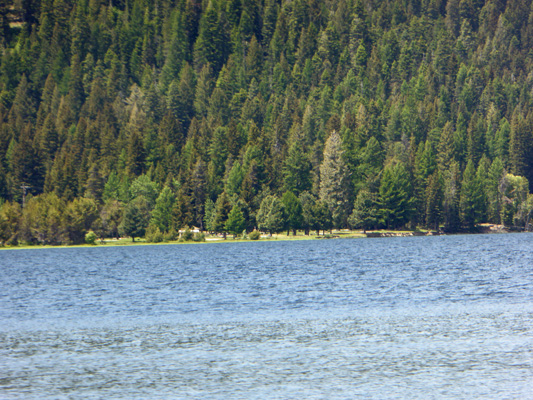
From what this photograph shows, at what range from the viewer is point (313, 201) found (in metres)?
180

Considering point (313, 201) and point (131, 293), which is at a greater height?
point (313, 201)

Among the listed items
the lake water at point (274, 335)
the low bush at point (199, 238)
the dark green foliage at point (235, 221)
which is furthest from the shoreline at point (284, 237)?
the lake water at point (274, 335)

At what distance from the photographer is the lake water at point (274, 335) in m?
29.0

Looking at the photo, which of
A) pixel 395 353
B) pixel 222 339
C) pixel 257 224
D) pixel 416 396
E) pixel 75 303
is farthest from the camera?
pixel 257 224

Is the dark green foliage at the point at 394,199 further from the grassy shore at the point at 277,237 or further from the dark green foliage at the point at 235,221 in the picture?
the dark green foliage at the point at 235,221

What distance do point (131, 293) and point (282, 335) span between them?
28296mm

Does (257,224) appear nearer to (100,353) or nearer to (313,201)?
(313,201)

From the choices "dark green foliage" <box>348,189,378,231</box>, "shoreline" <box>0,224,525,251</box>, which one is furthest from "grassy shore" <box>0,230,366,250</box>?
"dark green foliage" <box>348,189,378,231</box>

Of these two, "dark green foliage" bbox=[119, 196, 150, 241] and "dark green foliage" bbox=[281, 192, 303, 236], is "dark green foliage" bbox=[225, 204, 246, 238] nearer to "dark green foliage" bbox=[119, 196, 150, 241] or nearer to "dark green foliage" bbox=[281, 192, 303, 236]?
"dark green foliage" bbox=[281, 192, 303, 236]

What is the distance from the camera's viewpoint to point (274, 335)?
4006cm

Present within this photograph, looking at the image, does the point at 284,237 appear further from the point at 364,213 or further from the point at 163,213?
the point at 163,213

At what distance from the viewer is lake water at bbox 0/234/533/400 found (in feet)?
95.0

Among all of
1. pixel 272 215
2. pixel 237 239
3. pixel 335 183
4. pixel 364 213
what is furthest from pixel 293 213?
pixel 364 213

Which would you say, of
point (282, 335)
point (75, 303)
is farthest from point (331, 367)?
point (75, 303)
